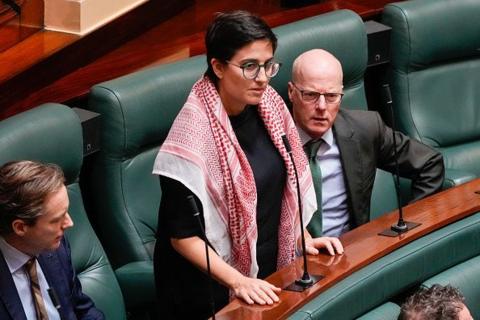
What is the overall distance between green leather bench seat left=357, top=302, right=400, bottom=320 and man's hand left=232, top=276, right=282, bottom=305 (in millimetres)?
130

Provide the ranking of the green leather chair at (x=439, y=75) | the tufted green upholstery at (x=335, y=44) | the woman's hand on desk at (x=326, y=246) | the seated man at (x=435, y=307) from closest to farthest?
the seated man at (x=435, y=307) → the woman's hand on desk at (x=326, y=246) → the tufted green upholstery at (x=335, y=44) → the green leather chair at (x=439, y=75)

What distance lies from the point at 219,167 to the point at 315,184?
0.26m

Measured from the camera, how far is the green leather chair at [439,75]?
2.03 meters

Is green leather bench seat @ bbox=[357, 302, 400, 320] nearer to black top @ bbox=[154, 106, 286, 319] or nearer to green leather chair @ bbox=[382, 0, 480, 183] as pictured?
black top @ bbox=[154, 106, 286, 319]

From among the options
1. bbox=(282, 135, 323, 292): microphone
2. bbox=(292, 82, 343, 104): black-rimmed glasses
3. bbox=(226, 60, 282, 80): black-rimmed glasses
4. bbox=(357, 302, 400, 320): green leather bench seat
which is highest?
bbox=(226, 60, 282, 80): black-rimmed glasses

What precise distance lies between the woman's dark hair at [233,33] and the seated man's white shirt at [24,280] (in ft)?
0.94

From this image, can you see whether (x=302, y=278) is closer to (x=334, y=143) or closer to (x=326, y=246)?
(x=326, y=246)

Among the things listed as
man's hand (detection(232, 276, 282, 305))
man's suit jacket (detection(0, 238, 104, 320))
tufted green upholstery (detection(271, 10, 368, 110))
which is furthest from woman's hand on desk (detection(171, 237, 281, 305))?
tufted green upholstery (detection(271, 10, 368, 110))

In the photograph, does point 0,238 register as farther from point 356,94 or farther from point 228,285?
point 356,94

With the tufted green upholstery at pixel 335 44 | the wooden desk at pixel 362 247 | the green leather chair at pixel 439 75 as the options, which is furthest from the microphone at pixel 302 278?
the green leather chair at pixel 439 75

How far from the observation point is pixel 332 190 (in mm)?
1578

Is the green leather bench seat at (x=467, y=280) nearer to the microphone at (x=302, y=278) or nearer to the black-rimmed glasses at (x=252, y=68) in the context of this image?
the microphone at (x=302, y=278)

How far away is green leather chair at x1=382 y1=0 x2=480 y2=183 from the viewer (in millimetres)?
2029

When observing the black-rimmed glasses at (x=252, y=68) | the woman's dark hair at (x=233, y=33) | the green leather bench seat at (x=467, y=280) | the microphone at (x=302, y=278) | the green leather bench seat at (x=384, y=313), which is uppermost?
the woman's dark hair at (x=233, y=33)
